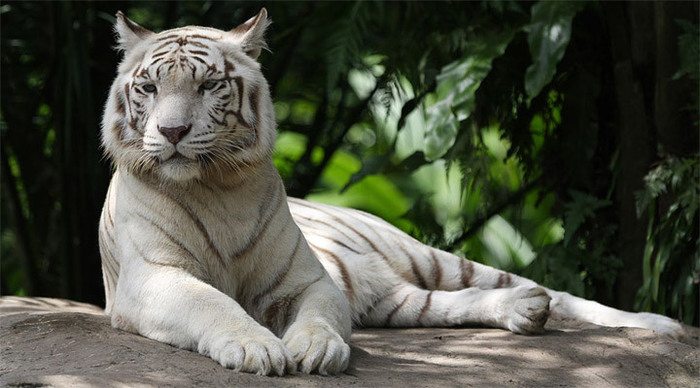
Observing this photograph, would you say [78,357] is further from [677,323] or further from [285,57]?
[285,57]

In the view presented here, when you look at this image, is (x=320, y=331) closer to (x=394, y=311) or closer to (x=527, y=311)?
(x=527, y=311)

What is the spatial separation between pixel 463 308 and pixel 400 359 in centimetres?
72

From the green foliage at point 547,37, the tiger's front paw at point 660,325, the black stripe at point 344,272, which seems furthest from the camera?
the green foliage at point 547,37

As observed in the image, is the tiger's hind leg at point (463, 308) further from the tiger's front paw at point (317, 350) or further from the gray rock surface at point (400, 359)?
the tiger's front paw at point (317, 350)

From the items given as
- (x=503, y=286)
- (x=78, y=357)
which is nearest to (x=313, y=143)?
(x=503, y=286)

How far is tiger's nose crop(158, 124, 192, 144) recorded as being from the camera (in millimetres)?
3279

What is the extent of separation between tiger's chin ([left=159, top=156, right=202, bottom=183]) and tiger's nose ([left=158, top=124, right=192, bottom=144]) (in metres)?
Result: 0.07

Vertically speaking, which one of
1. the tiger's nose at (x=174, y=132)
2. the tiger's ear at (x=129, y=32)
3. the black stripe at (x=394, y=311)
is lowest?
the black stripe at (x=394, y=311)

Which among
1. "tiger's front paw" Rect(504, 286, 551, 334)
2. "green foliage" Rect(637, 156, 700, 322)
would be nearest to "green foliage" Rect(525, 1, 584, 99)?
"green foliage" Rect(637, 156, 700, 322)

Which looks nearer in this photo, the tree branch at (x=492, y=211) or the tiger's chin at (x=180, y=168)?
the tiger's chin at (x=180, y=168)

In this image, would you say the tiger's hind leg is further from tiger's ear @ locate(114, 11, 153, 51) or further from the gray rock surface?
tiger's ear @ locate(114, 11, 153, 51)

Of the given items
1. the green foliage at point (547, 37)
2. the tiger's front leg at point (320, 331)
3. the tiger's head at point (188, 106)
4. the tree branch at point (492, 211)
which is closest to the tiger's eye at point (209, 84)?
the tiger's head at point (188, 106)

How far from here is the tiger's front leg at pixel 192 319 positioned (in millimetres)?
2959

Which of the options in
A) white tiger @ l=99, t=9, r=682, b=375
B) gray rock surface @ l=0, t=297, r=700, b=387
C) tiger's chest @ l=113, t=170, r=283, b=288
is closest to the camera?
gray rock surface @ l=0, t=297, r=700, b=387
